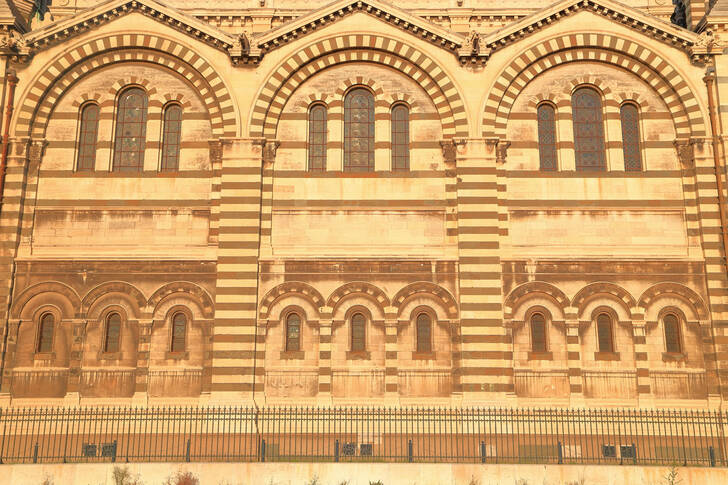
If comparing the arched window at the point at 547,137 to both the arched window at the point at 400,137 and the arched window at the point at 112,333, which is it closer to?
the arched window at the point at 400,137

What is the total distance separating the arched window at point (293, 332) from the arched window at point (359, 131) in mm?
5301

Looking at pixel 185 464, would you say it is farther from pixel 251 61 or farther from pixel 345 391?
pixel 251 61

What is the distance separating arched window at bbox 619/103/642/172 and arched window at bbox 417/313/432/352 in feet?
27.8

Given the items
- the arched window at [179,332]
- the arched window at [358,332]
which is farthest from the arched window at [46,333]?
the arched window at [358,332]

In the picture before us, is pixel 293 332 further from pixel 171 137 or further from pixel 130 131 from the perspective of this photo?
pixel 130 131

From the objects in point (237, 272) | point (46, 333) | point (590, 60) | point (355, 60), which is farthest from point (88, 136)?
point (590, 60)

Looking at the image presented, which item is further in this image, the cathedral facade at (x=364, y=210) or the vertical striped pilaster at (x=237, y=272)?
the cathedral facade at (x=364, y=210)

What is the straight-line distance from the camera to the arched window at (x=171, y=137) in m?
22.5

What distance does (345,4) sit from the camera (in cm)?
2267

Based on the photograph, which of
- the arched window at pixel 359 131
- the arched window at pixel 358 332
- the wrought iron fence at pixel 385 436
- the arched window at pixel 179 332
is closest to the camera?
the wrought iron fence at pixel 385 436

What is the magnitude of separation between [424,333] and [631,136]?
9780 millimetres

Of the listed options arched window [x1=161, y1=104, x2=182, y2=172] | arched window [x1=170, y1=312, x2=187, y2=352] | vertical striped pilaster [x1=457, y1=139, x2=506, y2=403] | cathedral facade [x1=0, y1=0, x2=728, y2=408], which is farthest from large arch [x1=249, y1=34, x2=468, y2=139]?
arched window [x1=170, y1=312, x2=187, y2=352]

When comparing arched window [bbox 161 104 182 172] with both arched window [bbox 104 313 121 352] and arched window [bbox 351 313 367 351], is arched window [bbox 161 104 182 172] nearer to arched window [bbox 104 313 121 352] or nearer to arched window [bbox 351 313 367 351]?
arched window [bbox 104 313 121 352]

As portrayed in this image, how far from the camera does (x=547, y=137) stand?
22594 mm
